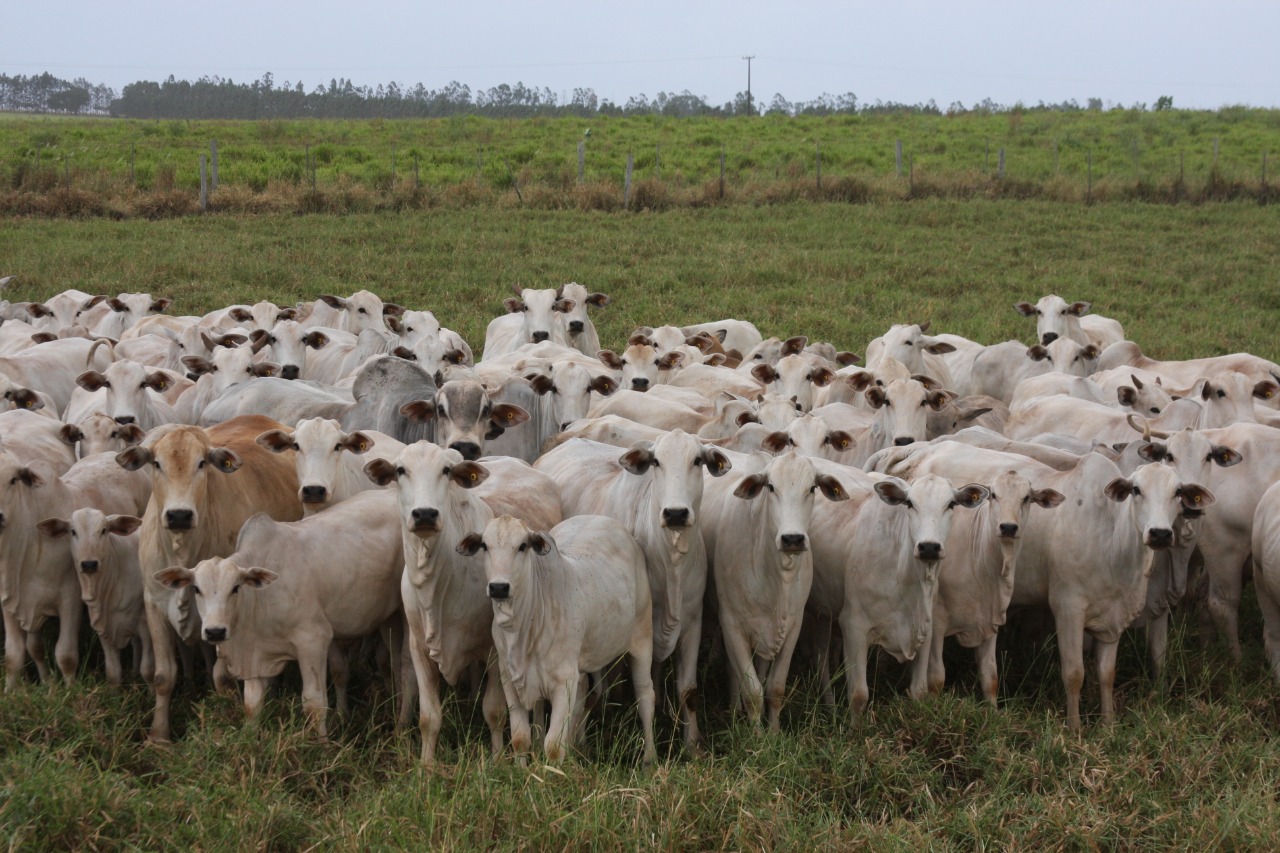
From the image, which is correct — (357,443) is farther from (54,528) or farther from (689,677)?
(689,677)

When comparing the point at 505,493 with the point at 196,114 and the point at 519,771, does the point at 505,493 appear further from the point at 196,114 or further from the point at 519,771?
the point at 196,114

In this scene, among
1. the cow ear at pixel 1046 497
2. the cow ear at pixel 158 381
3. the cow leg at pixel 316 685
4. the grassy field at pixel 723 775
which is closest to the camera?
the grassy field at pixel 723 775

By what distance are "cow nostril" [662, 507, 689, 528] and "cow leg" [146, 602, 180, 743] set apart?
2400 mm

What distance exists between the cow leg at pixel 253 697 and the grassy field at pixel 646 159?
682 inches

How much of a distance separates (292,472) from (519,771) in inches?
107

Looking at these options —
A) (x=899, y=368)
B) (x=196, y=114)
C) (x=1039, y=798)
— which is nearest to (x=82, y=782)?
(x=1039, y=798)

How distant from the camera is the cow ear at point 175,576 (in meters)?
5.72

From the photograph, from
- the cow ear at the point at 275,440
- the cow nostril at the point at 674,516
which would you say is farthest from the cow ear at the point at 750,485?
the cow ear at the point at 275,440

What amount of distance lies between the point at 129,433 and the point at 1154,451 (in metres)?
5.78

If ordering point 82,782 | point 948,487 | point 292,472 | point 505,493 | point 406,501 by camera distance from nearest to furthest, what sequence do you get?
1. point 82,782
2. point 406,501
3. point 948,487
4. point 505,493
5. point 292,472

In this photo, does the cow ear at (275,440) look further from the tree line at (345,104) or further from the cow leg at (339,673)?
the tree line at (345,104)

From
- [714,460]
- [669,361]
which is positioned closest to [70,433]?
[714,460]

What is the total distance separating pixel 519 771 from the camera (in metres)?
5.20

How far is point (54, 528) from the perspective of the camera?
630cm
